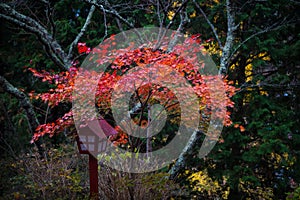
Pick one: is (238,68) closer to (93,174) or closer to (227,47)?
(227,47)

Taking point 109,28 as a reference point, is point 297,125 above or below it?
below

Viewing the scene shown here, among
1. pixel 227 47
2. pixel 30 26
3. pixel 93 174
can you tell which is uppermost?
pixel 30 26

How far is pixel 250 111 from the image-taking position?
657 centimetres

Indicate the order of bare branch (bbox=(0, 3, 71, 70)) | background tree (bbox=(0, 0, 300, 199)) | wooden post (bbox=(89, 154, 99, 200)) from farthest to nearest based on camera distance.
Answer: background tree (bbox=(0, 0, 300, 199)), bare branch (bbox=(0, 3, 71, 70)), wooden post (bbox=(89, 154, 99, 200))

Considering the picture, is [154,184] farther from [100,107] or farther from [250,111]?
A: [250,111]

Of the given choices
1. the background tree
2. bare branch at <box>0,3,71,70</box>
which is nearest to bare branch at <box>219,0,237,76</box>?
the background tree

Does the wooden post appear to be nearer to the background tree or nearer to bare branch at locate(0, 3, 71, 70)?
the background tree

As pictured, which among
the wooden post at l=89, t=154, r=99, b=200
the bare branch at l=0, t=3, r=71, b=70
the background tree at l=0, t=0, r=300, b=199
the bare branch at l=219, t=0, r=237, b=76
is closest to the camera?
the wooden post at l=89, t=154, r=99, b=200

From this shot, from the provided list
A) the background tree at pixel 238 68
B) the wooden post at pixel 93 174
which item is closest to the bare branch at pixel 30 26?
the background tree at pixel 238 68

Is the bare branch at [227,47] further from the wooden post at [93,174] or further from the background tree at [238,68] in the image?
the wooden post at [93,174]

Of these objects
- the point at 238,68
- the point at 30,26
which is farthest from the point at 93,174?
the point at 238,68

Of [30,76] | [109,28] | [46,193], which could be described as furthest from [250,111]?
[30,76]

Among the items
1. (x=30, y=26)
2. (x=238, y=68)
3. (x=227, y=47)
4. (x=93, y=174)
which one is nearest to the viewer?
(x=93, y=174)

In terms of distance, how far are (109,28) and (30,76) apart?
2423 millimetres
